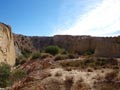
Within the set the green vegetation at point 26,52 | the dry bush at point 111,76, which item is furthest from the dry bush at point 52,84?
the green vegetation at point 26,52

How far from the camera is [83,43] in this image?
173 feet

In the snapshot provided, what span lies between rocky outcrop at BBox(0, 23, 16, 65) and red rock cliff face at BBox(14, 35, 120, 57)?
11714 mm

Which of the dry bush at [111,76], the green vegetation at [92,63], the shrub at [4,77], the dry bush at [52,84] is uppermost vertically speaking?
the green vegetation at [92,63]

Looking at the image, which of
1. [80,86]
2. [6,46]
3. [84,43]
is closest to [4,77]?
[80,86]

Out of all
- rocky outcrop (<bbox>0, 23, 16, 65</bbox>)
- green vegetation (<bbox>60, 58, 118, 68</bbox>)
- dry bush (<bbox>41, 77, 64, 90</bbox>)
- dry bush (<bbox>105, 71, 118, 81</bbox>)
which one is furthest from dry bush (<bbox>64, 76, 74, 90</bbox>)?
rocky outcrop (<bbox>0, 23, 16, 65</bbox>)

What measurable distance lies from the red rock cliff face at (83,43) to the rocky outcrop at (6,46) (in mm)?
11714

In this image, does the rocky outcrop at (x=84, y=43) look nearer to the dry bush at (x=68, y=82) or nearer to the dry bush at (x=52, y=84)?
the dry bush at (x=68, y=82)

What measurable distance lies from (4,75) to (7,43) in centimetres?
1567

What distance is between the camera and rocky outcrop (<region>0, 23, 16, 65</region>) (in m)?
42.3

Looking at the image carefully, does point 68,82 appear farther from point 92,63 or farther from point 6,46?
point 6,46

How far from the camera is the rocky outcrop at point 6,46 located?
4234 centimetres

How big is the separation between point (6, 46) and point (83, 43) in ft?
A: 49.0

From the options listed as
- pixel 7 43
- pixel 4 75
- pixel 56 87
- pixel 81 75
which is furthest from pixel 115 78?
pixel 7 43

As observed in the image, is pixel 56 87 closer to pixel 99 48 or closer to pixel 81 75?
pixel 81 75
